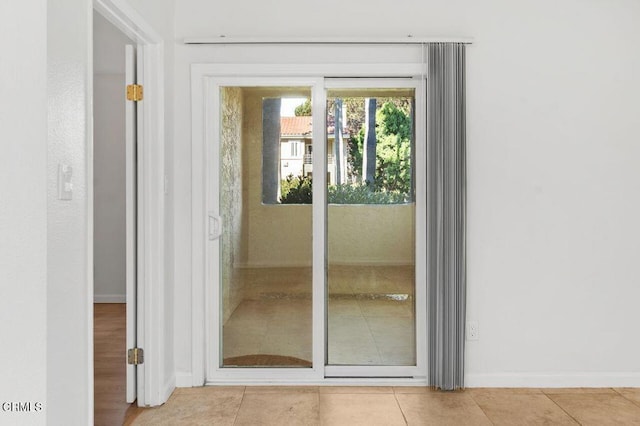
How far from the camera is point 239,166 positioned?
3549mm

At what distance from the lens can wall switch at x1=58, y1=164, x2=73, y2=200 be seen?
192 cm

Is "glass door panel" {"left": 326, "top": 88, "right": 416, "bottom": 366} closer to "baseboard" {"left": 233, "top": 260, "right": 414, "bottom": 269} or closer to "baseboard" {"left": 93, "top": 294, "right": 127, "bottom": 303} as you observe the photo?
"baseboard" {"left": 233, "top": 260, "right": 414, "bottom": 269}

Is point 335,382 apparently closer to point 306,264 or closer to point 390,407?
point 390,407

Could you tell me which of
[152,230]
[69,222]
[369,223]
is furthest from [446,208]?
[69,222]

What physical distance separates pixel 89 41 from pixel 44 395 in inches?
53.3

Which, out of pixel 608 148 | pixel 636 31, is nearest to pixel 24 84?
pixel 608 148

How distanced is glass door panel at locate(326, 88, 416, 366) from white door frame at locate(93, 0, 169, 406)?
1067 mm

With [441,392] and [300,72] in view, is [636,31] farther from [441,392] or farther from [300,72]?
[441,392]

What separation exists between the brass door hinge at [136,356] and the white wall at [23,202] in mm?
1286

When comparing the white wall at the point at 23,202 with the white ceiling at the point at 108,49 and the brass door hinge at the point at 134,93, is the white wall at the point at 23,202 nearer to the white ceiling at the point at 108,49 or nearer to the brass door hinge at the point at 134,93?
the brass door hinge at the point at 134,93

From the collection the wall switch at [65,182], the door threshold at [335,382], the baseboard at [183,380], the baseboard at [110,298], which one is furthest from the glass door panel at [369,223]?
the baseboard at [110,298]

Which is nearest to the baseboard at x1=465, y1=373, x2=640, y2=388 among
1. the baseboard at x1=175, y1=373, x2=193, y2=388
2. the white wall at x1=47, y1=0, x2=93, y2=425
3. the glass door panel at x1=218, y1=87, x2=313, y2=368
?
the glass door panel at x1=218, y1=87, x2=313, y2=368

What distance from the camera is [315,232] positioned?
3.52 m

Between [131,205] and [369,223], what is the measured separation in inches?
58.2
